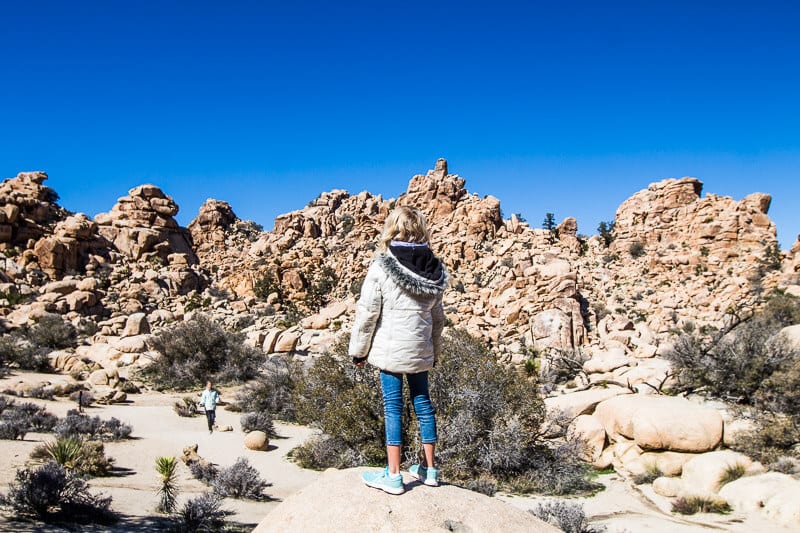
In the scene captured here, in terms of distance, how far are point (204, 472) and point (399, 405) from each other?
643 centimetres

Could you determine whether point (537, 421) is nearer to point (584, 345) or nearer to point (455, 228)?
point (584, 345)

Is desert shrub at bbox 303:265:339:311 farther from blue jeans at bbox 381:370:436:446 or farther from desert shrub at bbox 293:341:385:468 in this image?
blue jeans at bbox 381:370:436:446

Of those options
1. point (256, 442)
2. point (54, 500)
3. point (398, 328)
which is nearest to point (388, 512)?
point (398, 328)

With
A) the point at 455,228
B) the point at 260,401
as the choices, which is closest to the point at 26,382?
the point at 260,401

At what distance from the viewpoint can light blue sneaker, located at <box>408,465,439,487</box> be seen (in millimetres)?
3680

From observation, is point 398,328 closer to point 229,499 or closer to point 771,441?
point 229,499

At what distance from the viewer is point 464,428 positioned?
8578mm

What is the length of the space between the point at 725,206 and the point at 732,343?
1240 inches

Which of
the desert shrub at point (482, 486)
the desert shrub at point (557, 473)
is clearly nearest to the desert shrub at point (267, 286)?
the desert shrub at point (557, 473)

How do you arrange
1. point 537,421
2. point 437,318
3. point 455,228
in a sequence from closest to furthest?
point 437,318 → point 537,421 → point 455,228

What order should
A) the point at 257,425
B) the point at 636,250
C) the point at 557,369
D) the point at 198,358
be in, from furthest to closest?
the point at 636,250 → the point at 198,358 → the point at 557,369 → the point at 257,425

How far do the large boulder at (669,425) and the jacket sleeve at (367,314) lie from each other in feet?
25.3

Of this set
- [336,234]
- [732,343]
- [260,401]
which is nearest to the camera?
[732,343]

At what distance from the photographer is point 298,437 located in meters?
12.6
